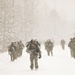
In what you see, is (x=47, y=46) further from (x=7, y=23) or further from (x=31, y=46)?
(x=7, y=23)

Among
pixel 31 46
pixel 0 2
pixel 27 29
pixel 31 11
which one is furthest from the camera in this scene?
pixel 31 11

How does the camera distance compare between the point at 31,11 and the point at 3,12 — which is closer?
the point at 3,12

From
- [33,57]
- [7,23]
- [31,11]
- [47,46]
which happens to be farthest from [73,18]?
[33,57]

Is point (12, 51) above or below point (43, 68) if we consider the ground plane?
above

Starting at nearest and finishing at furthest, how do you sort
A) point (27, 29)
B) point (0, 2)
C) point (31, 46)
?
point (31, 46) → point (0, 2) → point (27, 29)

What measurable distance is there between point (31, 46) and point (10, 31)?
2657 centimetres

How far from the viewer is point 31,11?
6794 cm

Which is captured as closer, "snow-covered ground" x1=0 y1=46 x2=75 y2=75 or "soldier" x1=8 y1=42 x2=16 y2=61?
"snow-covered ground" x1=0 y1=46 x2=75 y2=75

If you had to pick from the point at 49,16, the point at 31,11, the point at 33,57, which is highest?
the point at 49,16

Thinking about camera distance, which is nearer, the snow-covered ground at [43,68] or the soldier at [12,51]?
the snow-covered ground at [43,68]

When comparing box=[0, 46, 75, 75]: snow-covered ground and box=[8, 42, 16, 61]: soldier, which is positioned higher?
box=[8, 42, 16, 61]: soldier

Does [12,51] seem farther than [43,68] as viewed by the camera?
Yes

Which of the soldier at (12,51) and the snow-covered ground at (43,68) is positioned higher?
the soldier at (12,51)

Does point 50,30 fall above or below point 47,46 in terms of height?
above
